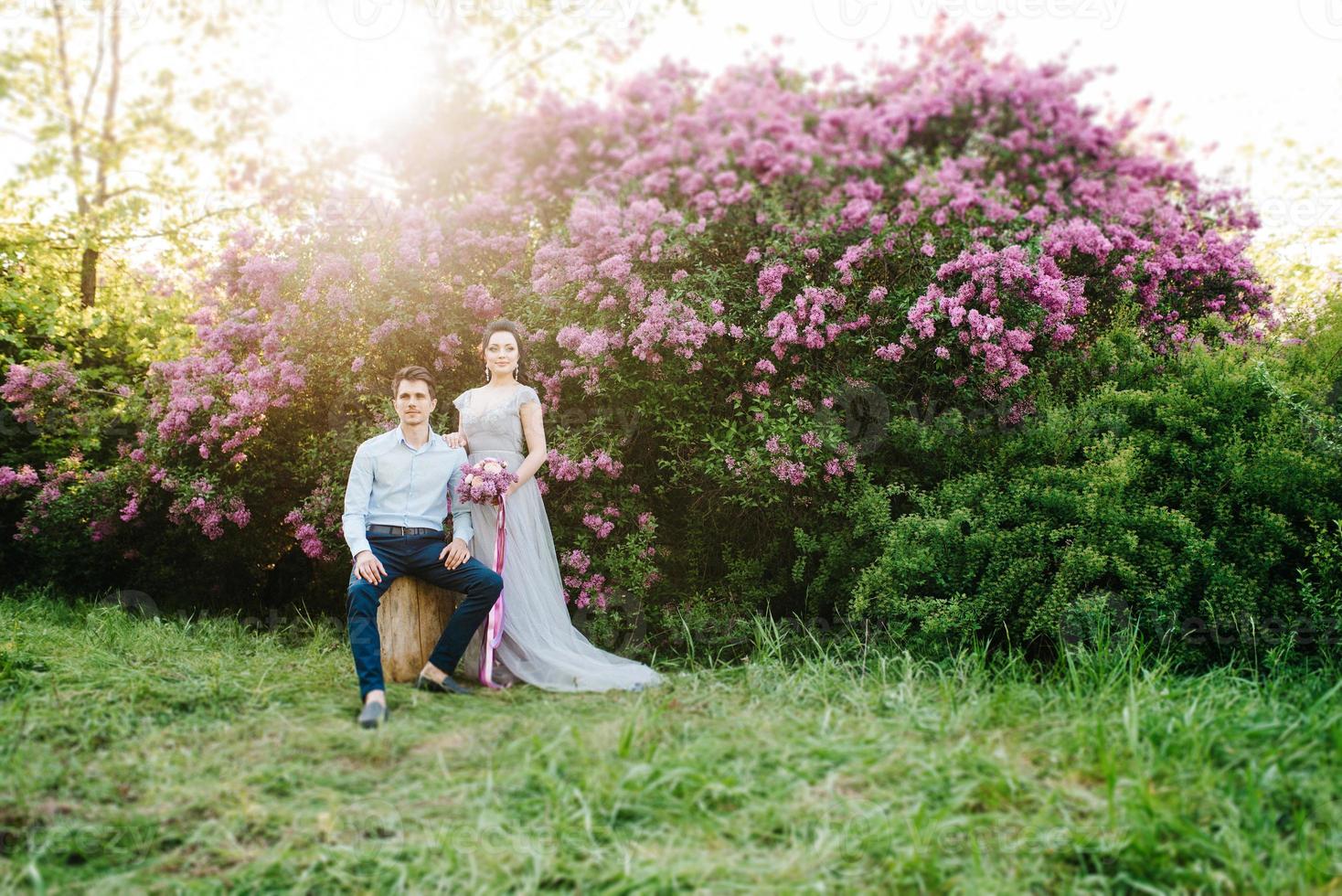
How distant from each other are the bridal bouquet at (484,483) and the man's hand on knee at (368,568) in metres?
0.55

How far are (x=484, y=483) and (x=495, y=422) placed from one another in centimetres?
43

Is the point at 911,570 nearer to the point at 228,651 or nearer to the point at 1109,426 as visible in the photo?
the point at 1109,426

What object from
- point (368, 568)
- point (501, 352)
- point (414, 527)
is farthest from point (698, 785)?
point (501, 352)

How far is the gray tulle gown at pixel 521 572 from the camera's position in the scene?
4.41 metres

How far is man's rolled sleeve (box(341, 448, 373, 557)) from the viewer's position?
407 centimetres

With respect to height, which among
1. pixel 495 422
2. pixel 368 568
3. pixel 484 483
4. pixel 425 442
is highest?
pixel 495 422

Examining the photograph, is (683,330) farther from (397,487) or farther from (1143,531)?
(1143,531)

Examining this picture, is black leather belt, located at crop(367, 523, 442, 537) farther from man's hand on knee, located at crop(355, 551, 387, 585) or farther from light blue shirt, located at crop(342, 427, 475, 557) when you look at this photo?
man's hand on knee, located at crop(355, 551, 387, 585)

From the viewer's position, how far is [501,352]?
A: 15.2ft

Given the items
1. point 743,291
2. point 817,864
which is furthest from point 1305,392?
point 817,864

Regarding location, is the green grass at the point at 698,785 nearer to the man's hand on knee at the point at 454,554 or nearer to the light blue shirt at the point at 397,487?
the man's hand on knee at the point at 454,554

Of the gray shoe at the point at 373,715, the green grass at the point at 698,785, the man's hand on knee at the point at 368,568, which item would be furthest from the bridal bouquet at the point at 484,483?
the gray shoe at the point at 373,715

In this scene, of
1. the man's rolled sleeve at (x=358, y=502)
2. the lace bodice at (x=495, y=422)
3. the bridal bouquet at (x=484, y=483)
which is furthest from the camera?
the lace bodice at (x=495, y=422)

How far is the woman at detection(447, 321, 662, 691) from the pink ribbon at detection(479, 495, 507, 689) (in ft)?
0.17
